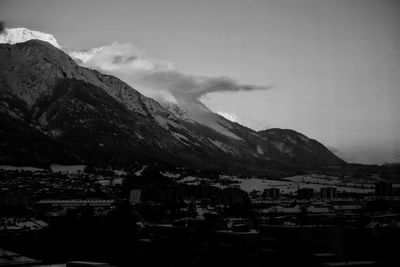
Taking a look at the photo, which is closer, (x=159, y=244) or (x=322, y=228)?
(x=322, y=228)

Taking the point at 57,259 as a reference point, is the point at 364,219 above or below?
above

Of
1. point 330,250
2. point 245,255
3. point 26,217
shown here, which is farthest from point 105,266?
point 26,217

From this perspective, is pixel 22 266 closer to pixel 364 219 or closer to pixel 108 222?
pixel 108 222

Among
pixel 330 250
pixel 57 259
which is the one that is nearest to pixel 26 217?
pixel 57 259

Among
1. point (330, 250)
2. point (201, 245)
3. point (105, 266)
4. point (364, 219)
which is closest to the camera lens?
point (105, 266)

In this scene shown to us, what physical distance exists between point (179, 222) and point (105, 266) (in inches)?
1537

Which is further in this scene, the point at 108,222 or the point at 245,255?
the point at 108,222

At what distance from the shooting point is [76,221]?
5010 inches

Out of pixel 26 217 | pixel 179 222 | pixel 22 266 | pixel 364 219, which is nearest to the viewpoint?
pixel 22 266

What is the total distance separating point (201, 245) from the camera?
87750 mm

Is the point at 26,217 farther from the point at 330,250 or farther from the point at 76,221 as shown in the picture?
the point at 330,250

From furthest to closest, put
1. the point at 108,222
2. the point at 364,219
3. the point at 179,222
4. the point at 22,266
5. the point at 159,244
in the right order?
the point at 108,222
the point at 364,219
the point at 179,222
the point at 159,244
the point at 22,266

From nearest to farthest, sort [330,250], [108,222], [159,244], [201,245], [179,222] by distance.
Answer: [330,250] → [201,245] → [159,244] → [179,222] → [108,222]

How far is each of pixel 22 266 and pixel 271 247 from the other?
1172 inches
